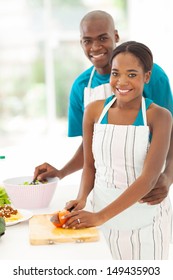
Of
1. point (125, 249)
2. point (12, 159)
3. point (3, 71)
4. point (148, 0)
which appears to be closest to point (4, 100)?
point (3, 71)

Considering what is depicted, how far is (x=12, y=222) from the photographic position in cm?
158

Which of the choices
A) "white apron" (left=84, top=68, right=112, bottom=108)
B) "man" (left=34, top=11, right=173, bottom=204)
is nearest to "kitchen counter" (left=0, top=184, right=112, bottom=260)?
"man" (left=34, top=11, right=173, bottom=204)

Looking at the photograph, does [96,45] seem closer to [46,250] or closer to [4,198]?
[4,198]

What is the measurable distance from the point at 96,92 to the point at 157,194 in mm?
538

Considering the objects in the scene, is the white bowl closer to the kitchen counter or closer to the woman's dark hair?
the kitchen counter

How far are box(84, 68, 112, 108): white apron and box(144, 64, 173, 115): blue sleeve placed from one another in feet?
0.50

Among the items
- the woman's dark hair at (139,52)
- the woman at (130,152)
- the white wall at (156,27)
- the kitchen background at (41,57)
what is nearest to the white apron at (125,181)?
the woman at (130,152)

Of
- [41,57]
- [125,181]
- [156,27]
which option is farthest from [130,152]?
[41,57]

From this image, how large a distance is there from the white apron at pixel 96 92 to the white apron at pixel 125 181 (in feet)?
0.99

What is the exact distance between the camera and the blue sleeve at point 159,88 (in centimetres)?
200

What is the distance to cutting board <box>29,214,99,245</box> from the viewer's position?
141 centimetres

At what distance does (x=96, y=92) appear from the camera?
2070 millimetres

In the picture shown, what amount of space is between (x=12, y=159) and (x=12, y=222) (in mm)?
2093

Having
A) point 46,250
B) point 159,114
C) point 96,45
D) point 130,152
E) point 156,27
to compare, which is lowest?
point 46,250
